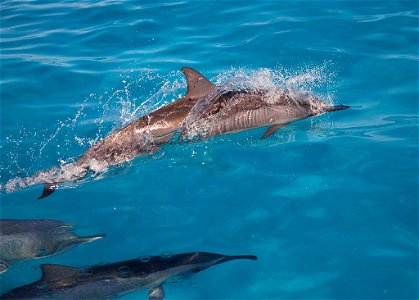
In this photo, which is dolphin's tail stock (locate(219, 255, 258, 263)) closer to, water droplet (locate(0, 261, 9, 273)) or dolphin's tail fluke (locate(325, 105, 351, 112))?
water droplet (locate(0, 261, 9, 273))

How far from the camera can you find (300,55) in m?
10.2

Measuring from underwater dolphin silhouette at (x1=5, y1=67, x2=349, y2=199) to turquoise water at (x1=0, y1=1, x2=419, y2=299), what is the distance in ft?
0.60

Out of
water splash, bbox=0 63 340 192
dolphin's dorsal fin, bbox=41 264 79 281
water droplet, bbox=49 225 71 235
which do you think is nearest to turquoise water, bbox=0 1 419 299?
water splash, bbox=0 63 340 192

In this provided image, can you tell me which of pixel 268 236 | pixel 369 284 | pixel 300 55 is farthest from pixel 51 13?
pixel 369 284

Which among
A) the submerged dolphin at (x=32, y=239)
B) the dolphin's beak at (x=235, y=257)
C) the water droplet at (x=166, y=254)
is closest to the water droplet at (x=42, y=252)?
the submerged dolphin at (x=32, y=239)

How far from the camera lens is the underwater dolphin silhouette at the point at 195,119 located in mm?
6938

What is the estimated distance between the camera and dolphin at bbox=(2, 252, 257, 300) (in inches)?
181

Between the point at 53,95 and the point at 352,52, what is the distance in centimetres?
617

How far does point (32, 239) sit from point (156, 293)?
166cm

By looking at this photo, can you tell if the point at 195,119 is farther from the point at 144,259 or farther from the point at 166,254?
the point at 144,259

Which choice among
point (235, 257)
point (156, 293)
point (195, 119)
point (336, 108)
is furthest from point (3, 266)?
point (336, 108)

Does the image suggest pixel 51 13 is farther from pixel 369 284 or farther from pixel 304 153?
pixel 369 284

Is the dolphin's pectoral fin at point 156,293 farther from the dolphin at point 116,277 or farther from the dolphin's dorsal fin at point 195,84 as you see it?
the dolphin's dorsal fin at point 195,84

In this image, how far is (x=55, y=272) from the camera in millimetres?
4750
